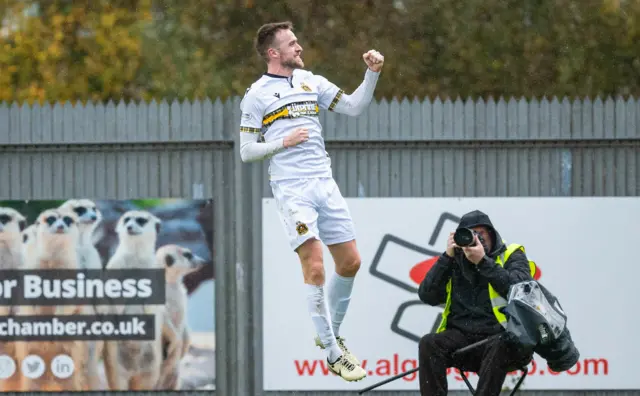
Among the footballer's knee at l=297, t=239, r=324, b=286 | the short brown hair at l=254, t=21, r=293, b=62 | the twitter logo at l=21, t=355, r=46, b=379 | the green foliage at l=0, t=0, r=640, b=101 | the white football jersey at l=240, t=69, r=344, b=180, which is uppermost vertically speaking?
the green foliage at l=0, t=0, r=640, b=101

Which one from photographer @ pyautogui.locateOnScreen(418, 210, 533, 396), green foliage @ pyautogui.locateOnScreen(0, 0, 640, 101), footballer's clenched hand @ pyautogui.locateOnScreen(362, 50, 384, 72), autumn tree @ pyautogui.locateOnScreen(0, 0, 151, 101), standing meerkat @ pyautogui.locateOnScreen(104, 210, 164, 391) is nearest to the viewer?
footballer's clenched hand @ pyautogui.locateOnScreen(362, 50, 384, 72)

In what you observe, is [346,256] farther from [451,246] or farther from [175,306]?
[175,306]

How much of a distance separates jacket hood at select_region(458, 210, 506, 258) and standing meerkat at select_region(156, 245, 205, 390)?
341 centimetres

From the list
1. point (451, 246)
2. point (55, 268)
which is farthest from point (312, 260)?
point (55, 268)

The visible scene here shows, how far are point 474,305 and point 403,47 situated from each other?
19270mm

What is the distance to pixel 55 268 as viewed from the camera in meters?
10.6

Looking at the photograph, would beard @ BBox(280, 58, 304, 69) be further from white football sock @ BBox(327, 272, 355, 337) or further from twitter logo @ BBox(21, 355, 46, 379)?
twitter logo @ BBox(21, 355, 46, 379)

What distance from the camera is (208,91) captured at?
26.7 meters

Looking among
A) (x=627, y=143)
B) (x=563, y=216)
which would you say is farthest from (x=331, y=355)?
(x=627, y=143)

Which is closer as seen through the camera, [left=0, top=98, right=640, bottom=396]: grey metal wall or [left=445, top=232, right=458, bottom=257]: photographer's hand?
[left=445, top=232, right=458, bottom=257]: photographer's hand

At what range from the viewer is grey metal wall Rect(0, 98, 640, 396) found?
1062 cm

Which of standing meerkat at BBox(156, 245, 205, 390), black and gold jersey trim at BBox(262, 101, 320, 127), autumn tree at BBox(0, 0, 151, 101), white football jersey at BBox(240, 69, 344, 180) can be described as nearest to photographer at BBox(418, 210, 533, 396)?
white football jersey at BBox(240, 69, 344, 180)

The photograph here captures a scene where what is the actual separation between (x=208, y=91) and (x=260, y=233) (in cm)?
1646

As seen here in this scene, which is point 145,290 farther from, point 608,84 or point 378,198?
point 608,84
